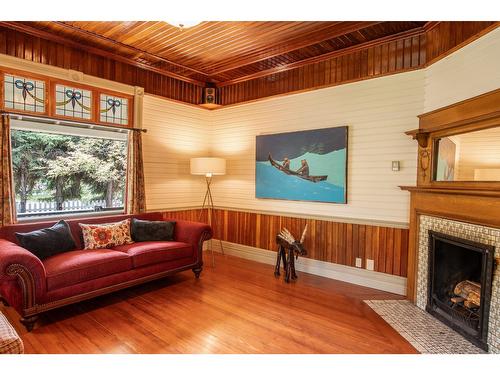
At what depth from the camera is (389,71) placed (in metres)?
3.56

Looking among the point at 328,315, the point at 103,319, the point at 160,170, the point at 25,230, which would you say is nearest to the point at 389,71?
the point at 328,315

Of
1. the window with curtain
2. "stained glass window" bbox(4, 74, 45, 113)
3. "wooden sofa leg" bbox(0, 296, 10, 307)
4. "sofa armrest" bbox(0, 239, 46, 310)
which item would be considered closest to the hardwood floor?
"wooden sofa leg" bbox(0, 296, 10, 307)

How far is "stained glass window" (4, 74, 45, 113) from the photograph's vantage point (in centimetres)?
334

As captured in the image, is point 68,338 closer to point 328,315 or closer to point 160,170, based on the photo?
point 328,315

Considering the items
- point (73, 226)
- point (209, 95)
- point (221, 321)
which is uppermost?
point (209, 95)

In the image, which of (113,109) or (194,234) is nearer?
(194,234)

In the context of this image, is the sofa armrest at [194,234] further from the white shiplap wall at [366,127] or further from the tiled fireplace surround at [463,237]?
the tiled fireplace surround at [463,237]

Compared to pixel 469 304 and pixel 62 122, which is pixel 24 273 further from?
pixel 469 304

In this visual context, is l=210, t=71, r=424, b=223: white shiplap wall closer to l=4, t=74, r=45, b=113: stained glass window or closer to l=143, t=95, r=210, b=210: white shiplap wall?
l=143, t=95, r=210, b=210: white shiplap wall

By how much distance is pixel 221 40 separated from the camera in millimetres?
3727

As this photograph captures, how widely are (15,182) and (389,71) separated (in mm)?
4819

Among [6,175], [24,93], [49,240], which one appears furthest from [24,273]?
[24,93]

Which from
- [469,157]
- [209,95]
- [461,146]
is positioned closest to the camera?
[469,157]

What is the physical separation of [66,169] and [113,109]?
1079 mm
